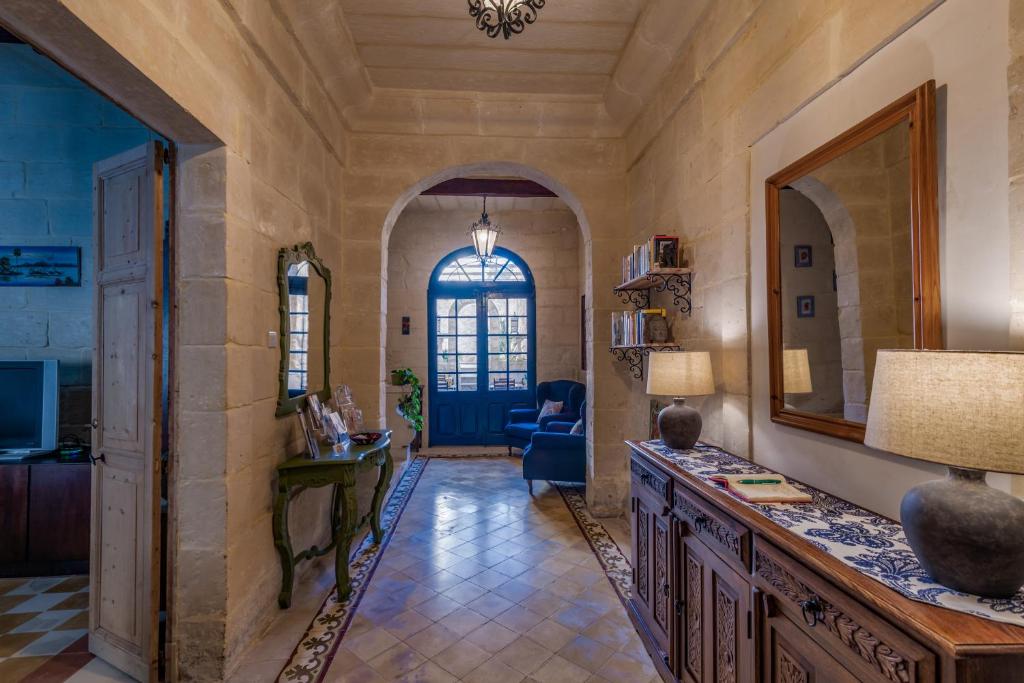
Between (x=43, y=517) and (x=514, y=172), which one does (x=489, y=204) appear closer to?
(x=514, y=172)

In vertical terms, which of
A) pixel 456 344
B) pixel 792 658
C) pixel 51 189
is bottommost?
pixel 792 658

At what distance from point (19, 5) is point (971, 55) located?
8.60 ft

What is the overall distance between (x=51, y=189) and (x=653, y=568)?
4.60 m

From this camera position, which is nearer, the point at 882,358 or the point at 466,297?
the point at 882,358

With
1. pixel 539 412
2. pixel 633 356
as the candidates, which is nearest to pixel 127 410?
pixel 633 356

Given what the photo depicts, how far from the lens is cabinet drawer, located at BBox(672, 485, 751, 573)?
1433 mm

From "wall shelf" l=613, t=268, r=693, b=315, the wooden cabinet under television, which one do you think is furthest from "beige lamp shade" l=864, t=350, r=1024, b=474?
the wooden cabinet under television

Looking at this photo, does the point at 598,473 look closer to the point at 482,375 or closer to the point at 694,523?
the point at 694,523

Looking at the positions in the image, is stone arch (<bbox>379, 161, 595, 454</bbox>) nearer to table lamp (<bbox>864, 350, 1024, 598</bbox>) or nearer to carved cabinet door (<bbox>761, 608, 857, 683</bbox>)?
carved cabinet door (<bbox>761, 608, 857, 683</bbox>)

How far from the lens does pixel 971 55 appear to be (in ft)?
3.94

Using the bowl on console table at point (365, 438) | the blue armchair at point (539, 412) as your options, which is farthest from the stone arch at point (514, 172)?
the blue armchair at point (539, 412)

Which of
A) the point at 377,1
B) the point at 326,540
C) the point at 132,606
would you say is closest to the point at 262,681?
the point at 132,606

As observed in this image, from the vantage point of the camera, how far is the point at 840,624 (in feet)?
3.43

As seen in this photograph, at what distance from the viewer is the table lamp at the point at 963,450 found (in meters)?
0.85
